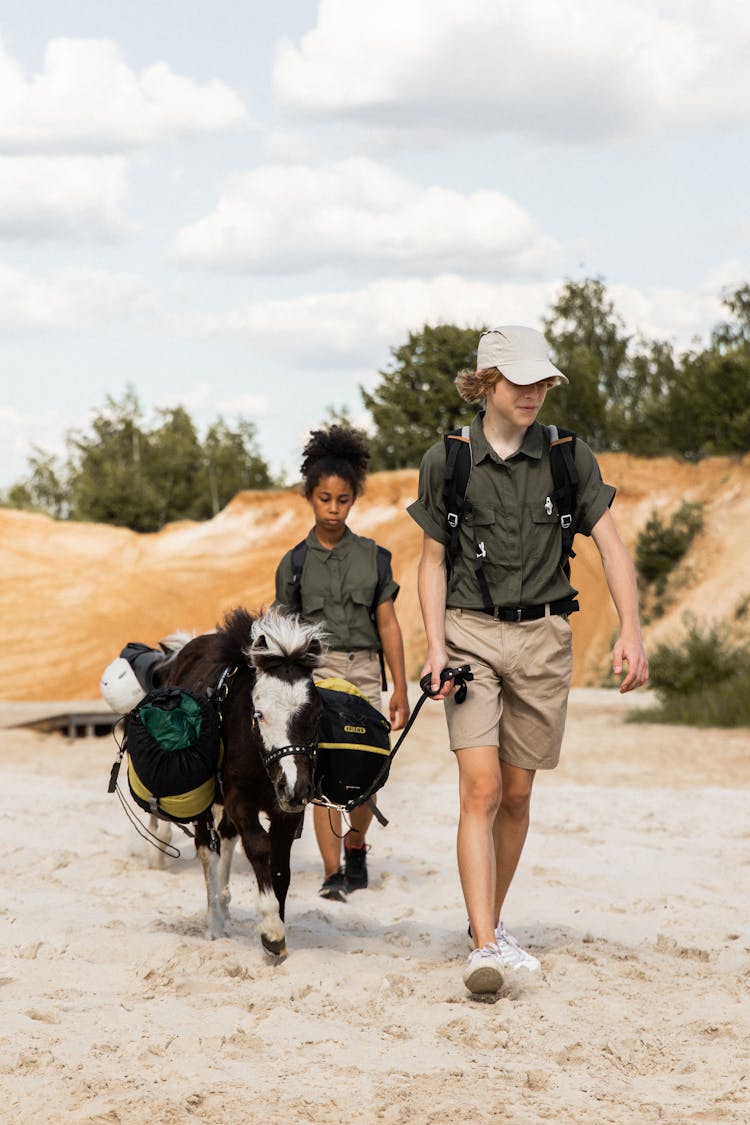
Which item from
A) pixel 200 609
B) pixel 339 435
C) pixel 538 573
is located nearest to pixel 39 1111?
pixel 538 573

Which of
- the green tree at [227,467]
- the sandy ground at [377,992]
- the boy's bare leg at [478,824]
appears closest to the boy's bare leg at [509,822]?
the boy's bare leg at [478,824]

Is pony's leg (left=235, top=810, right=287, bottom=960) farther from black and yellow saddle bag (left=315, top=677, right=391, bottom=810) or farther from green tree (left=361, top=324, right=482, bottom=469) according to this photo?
green tree (left=361, top=324, right=482, bottom=469)

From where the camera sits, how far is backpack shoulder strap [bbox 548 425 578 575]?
15.5ft

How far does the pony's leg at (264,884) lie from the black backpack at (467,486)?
4.24 ft

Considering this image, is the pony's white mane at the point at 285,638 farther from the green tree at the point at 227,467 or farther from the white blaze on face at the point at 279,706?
the green tree at the point at 227,467

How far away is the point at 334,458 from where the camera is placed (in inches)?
254

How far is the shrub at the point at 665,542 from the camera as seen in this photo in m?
28.7

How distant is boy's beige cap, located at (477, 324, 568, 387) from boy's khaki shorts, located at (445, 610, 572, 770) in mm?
864

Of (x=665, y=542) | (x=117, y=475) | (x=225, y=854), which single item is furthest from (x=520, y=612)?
(x=117, y=475)

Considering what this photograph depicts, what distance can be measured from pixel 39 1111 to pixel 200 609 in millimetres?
30704

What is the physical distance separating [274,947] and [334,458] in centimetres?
247

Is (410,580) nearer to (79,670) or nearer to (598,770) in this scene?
(79,670)

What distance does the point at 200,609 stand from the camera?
33.8 m

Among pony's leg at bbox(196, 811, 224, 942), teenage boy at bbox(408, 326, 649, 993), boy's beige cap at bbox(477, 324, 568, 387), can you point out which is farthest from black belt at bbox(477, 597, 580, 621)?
pony's leg at bbox(196, 811, 224, 942)
